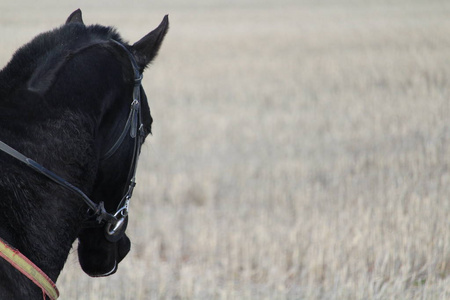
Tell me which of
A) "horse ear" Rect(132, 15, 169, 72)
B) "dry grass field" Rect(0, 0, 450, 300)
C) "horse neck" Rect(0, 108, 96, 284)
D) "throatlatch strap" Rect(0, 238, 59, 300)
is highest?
"horse ear" Rect(132, 15, 169, 72)

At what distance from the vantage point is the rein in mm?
2189

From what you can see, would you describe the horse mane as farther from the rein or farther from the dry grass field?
the dry grass field

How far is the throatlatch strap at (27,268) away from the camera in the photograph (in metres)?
2.14

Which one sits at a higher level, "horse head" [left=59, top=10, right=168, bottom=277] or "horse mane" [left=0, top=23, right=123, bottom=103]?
"horse mane" [left=0, top=23, right=123, bottom=103]

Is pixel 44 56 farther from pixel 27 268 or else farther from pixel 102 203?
pixel 27 268

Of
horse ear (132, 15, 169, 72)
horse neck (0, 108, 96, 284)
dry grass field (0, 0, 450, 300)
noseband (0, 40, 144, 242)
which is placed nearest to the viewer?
horse neck (0, 108, 96, 284)

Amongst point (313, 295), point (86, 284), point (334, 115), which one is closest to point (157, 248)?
point (86, 284)

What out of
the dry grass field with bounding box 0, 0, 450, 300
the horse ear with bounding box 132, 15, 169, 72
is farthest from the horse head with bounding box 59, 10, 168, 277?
the dry grass field with bounding box 0, 0, 450, 300

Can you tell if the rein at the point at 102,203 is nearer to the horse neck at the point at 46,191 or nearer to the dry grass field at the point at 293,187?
the horse neck at the point at 46,191

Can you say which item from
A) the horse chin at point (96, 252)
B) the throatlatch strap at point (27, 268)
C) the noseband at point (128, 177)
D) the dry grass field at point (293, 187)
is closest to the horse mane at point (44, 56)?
the noseband at point (128, 177)

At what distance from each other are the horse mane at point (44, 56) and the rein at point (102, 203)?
0.49ft

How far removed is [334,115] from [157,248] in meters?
6.48

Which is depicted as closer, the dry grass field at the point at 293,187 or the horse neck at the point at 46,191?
the horse neck at the point at 46,191

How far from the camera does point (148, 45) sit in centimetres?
269
